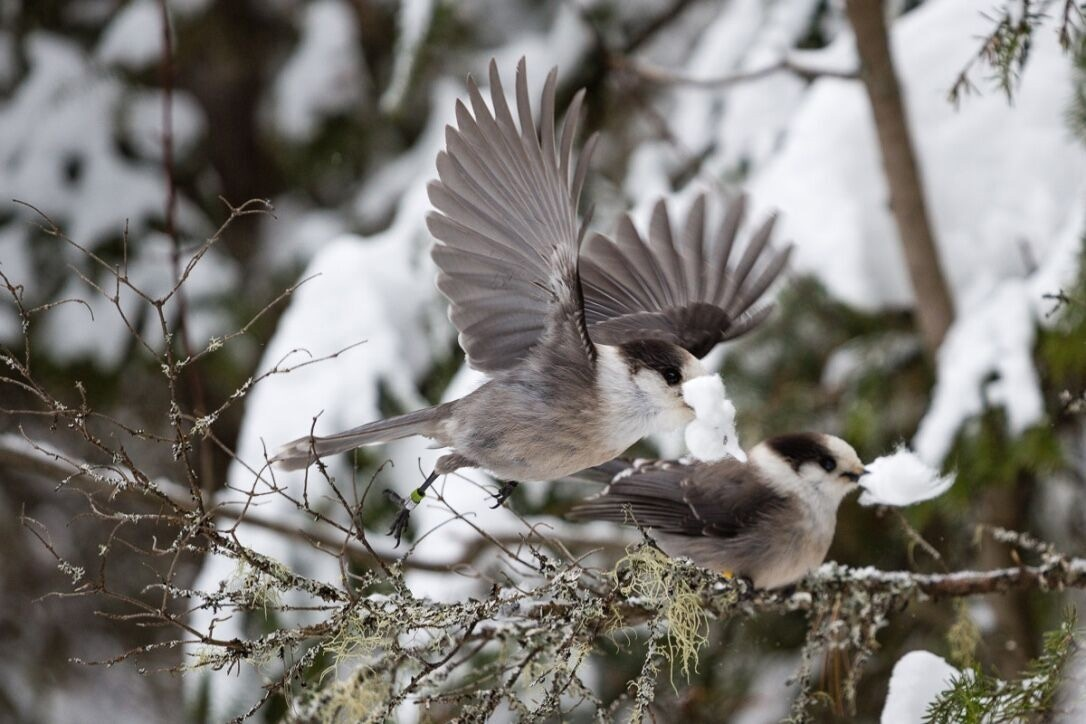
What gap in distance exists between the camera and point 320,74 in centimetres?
486

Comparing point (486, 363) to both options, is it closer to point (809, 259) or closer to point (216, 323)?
point (809, 259)

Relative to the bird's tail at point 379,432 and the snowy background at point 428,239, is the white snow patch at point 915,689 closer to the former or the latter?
the snowy background at point 428,239

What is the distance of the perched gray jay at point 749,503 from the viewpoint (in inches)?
109

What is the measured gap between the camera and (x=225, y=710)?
3053 millimetres

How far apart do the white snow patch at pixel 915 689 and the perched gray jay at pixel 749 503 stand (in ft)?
2.39

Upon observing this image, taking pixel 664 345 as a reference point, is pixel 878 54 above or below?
above

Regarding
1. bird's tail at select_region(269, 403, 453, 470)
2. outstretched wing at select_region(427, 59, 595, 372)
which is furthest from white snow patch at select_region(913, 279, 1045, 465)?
bird's tail at select_region(269, 403, 453, 470)

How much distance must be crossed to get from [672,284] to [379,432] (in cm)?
81

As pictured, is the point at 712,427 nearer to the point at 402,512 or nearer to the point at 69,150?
the point at 402,512

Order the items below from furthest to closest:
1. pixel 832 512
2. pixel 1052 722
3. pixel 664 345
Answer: pixel 832 512 → pixel 664 345 → pixel 1052 722

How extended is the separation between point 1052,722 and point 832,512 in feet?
3.92

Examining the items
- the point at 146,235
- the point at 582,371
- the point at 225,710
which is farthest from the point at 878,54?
the point at 146,235

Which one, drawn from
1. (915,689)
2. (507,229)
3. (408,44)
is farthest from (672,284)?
(408,44)

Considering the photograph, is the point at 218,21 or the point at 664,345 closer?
the point at 664,345
